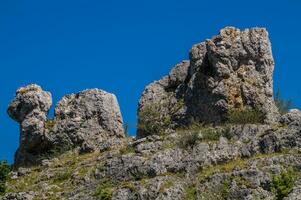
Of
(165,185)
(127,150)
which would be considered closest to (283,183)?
(165,185)

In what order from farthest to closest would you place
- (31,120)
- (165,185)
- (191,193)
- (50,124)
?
(31,120)
(50,124)
(165,185)
(191,193)

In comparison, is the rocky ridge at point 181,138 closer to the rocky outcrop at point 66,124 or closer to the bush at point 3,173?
the rocky outcrop at point 66,124

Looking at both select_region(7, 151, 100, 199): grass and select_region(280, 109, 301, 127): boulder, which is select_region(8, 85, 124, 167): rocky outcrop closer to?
select_region(7, 151, 100, 199): grass

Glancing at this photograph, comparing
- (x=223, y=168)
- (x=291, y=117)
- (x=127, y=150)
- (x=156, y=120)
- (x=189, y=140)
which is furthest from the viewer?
(x=156, y=120)

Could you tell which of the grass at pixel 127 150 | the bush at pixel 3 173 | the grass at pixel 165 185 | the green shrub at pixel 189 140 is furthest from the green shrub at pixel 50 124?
the grass at pixel 165 185

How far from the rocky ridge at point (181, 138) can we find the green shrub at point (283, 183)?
0.06 metres

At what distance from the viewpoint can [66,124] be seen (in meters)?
68.4

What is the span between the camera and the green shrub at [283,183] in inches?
1921

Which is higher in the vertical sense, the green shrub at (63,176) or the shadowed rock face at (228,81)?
the shadowed rock face at (228,81)

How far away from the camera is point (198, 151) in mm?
55438

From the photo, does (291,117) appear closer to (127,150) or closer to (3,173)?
(127,150)

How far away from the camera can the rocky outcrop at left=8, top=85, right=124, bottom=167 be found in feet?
222

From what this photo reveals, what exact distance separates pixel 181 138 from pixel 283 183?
9.97 meters

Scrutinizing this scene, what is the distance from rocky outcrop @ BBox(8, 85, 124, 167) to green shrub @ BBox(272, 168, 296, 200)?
19.7 m
